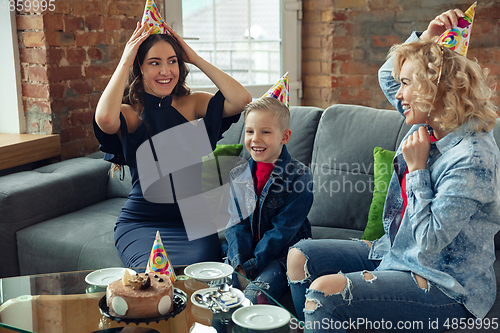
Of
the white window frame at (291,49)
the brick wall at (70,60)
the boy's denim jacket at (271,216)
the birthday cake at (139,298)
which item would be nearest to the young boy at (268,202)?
the boy's denim jacket at (271,216)

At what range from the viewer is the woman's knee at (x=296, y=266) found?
56.4 inches

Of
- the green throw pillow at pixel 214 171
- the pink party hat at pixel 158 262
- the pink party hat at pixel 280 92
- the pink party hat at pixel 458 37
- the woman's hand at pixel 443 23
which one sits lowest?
the pink party hat at pixel 158 262

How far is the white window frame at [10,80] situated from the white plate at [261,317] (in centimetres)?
202

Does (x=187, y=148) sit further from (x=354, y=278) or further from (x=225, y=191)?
(x=354, y=278)

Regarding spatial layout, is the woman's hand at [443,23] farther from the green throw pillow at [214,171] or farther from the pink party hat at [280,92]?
the green throw pillow at [214,171]

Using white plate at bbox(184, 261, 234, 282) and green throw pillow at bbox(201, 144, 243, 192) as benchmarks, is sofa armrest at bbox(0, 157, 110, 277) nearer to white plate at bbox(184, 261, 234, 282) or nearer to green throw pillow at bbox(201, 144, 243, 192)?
green throw pillow at bbox(201, 144, 243, 192)

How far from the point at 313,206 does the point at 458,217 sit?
0.91 metres

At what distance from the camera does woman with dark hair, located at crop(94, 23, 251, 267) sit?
1.69 meters

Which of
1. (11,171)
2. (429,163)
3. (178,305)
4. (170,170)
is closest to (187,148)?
(170,170)

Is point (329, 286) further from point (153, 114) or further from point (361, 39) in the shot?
point (361, 39)

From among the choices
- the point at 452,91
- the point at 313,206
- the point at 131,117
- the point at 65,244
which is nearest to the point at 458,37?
the point at 452,91

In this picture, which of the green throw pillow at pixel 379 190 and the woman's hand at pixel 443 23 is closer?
the woman's hand at pixel 443 23

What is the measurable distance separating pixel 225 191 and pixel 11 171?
1.18 m

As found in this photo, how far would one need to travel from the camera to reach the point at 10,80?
8.46ft
